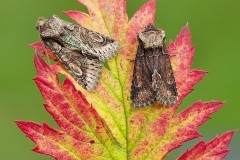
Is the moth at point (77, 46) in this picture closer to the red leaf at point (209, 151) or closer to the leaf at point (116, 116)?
the leaf at point (116, 116)

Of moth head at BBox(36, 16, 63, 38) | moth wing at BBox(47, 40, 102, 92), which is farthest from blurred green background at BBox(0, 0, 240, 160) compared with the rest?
moth wing at BBox(47, 40, 102, 92)

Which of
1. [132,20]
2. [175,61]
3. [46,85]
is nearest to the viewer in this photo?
[46,85]

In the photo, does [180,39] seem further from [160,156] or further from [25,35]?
[25,35]

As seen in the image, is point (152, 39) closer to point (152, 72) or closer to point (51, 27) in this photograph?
point (152, 72)

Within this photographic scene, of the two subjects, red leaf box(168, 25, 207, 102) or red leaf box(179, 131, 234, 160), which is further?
red leaf box(168, 25, 207, 102)

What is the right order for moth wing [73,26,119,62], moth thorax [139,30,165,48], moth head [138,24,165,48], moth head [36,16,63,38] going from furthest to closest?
moth head [36,16,63,38] → moth thorax [139,30,165,48] → moth head [138,24,165,48] → moth wing [73,26,119,62]

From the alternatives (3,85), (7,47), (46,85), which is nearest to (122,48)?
(46,85)

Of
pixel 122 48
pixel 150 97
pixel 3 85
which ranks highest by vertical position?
pixel 3 85

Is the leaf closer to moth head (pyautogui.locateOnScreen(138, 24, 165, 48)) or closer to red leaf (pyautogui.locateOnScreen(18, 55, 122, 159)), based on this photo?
red leaf (pyautogui.locateOnScreen(18, 55, 122, 159))
